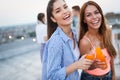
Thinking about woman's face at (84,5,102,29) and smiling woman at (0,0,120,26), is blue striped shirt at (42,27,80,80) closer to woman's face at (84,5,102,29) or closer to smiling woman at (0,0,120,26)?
woman's face at (84,5,102,29)

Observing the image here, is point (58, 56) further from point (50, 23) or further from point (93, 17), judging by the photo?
point (93, 17)

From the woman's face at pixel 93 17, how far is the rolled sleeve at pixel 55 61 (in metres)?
0.34

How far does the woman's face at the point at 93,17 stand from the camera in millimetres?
1709

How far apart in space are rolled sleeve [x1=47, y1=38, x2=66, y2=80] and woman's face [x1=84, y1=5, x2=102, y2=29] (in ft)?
1.13

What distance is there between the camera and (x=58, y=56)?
143 centimetres

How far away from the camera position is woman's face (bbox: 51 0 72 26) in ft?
4.93

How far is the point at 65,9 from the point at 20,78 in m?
3.51

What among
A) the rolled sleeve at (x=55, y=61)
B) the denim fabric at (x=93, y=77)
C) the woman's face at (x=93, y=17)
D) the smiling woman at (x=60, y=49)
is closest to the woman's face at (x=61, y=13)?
the smiling woman at (x=60, y=49)

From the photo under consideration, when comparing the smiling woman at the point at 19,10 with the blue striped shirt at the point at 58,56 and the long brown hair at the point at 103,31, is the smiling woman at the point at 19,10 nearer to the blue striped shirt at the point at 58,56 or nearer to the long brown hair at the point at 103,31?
the long brown hair at the point at 103,31

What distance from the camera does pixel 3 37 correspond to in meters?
7.79

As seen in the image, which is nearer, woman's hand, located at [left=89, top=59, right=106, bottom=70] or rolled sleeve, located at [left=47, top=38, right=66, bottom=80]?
rolled sleeve, located at [left=47, top=38, right=66, bottom=80]

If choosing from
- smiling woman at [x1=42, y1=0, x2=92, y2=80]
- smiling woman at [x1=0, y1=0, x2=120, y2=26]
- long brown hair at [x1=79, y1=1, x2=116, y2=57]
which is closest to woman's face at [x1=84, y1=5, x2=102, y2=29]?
long brown hair at [x1=79, y1=1, x2=116, y2=57]

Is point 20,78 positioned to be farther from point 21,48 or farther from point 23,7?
point 21,48

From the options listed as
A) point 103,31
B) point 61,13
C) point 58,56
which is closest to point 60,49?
point 58,56
